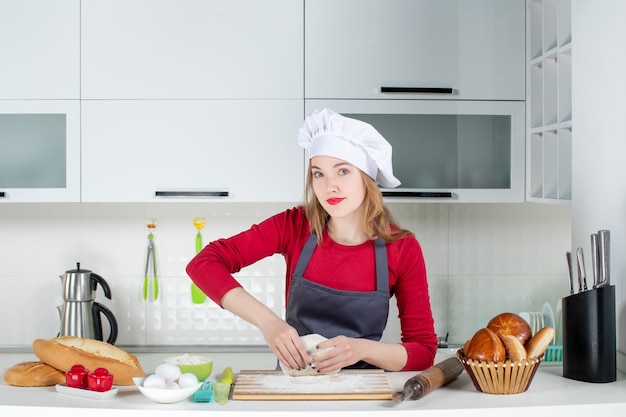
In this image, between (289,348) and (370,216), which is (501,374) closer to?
(289,348)

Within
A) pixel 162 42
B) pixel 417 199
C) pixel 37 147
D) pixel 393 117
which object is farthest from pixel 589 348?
pixel 37 147

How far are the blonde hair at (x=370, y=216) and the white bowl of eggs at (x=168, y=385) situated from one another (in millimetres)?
592

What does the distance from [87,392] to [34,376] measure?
134mm

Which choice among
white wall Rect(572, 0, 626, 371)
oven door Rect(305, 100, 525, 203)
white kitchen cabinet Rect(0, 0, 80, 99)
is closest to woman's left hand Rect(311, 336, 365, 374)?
white wall Rect(572, 0, 626, 371)

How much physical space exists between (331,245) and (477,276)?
103cm

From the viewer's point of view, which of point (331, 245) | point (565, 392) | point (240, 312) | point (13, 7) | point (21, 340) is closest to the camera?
point (565, 392)

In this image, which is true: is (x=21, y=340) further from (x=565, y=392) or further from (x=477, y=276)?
(x=565, y=392)

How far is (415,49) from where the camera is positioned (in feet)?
7.51

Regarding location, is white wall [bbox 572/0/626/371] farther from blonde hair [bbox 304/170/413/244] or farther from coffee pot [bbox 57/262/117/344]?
coffee pot [bbox 57/262/117/344]

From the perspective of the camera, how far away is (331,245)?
1.79m

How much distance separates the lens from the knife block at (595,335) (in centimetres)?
143

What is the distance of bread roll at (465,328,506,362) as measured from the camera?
1299 millimetres

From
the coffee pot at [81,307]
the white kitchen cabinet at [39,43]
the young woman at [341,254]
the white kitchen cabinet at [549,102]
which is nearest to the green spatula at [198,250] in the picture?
the coffee pot at [81,307]

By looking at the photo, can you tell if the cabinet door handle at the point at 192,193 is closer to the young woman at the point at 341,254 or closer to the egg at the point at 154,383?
the young woman at the point at 341,254
